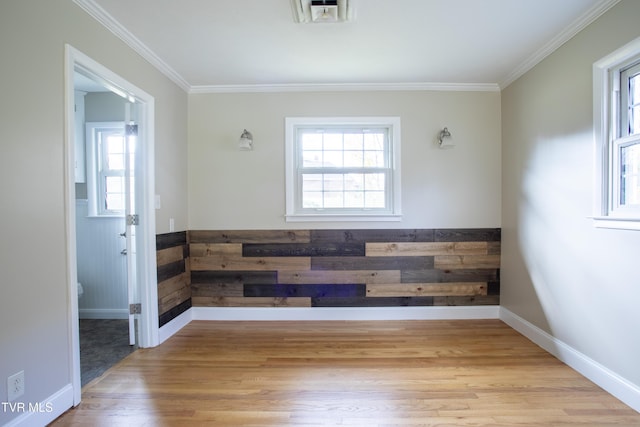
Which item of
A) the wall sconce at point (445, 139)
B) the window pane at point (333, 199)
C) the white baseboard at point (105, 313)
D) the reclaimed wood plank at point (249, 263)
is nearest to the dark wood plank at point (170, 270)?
the reclaimed wood plank at point (249, 263)

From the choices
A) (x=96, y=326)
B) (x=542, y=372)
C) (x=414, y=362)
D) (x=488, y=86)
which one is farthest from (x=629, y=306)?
(x=96, y=326)

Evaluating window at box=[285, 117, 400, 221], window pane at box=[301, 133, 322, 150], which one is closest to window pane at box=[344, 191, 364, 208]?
window at box=[285, 117, 400, 221]

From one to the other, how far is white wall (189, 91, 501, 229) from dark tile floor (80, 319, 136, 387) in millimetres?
1334

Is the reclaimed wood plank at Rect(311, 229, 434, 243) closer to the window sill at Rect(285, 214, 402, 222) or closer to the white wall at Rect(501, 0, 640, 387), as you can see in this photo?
the window sill at Rect(285, 214, 402, 222)

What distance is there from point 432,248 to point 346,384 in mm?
1751

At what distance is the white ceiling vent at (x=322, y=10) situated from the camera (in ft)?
6.35

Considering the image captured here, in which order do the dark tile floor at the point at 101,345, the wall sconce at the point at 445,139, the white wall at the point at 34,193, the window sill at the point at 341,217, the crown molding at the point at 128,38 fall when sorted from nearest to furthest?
the white wall at the point at 34,193 → the crown molding at the point at 128,38 → the dark tile floor at the point at 101,345 → the wall sconce at the point at 445,139 → the window sill at the point at 341,217

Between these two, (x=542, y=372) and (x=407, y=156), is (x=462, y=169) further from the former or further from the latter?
(x=542, y=372)

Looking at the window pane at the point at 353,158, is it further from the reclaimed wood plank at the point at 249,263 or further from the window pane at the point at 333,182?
the reclaimed wood plank at the point at 249,263

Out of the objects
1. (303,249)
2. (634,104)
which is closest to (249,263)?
(303,249)

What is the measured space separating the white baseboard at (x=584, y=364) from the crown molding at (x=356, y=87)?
239 centimetres

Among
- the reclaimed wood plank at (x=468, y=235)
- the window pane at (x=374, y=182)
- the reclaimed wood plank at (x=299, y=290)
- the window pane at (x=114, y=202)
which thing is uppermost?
the window pane at (x=374, y=182)

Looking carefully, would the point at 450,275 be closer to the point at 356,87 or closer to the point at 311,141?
the point at 311,141

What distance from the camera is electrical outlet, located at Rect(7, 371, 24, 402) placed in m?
1.48
